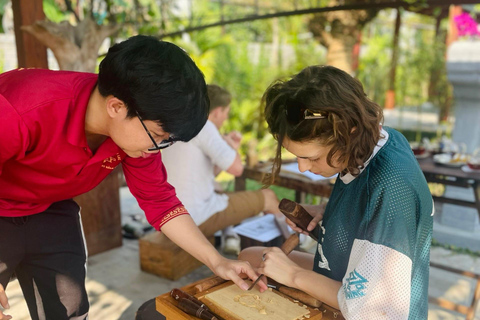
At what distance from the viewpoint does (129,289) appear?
121 inches

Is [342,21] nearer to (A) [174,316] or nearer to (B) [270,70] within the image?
(B) [270,70]

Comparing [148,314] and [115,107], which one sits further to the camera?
[148,314]

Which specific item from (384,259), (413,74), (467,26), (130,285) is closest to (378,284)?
(384,259)

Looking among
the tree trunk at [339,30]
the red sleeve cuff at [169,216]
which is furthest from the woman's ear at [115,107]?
the tree trunk at [339,30]

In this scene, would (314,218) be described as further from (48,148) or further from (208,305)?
(48,148)

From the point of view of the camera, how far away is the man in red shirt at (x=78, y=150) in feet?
4.31

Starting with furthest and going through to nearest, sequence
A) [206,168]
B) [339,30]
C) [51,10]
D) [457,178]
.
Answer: [339,30]
[51,10]
[206,168]
[457,178]

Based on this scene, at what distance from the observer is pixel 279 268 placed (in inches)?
60.6

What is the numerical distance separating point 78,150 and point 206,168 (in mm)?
1605

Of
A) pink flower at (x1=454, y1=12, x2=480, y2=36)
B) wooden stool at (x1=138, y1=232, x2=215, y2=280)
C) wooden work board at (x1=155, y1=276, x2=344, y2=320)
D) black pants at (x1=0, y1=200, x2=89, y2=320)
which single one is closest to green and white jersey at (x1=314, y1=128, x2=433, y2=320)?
wooden work board at (x1=155, y1=276, x2=344, y2=320)

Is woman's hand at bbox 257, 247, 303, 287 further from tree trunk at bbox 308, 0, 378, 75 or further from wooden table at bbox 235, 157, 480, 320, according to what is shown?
tree trunk at bbox 308, 0, 378, 75

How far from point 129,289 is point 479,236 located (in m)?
3.00

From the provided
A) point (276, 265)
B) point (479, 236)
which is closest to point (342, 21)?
point (479, 236)

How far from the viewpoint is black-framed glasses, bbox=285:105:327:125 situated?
1382 mm
